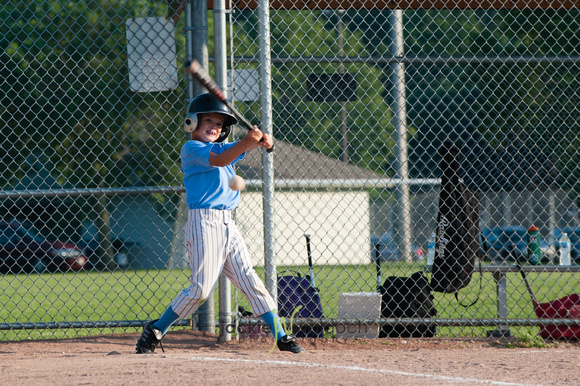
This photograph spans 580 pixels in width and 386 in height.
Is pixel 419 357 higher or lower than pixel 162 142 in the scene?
lower

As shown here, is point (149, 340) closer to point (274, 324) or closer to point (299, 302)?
point (274, 324)

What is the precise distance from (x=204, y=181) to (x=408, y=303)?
214 centimetres

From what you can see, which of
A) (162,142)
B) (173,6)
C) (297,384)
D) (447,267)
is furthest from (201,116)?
(162,142)

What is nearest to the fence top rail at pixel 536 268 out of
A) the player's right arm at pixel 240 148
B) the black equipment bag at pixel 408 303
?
the black equipment bag at pixel 408 303

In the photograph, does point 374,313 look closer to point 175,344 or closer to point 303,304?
point 303,304

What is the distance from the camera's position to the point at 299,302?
16.7 feet

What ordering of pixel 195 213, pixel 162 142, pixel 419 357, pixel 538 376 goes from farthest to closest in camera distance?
1. pixel 162 142
2. pixel 419 357
3. pixel 195 213
4. pixel 538 376

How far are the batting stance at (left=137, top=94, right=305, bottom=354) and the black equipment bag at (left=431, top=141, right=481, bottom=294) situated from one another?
1.73m

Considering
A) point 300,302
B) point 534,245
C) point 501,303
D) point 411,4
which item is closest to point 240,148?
point 300,302

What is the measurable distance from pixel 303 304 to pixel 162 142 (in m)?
16.4

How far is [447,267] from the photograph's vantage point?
5344 mm

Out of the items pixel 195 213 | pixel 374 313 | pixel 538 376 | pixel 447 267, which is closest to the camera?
pixel 538 376

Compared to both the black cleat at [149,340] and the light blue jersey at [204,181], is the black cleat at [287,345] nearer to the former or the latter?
the black cleat at [149,340]

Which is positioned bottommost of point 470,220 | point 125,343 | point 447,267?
point 125,343
